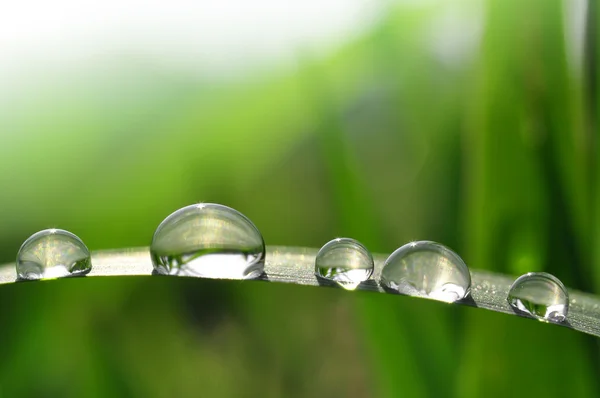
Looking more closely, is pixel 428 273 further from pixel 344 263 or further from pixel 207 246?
pixel 207 246

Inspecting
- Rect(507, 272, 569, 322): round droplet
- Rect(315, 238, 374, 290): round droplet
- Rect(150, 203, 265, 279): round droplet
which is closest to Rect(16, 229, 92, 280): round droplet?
Rect(150, 203, 265, 279): round droplet

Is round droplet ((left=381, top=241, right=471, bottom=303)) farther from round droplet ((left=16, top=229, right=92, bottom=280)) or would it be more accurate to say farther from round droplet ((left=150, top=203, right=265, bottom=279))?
round droplet ((left=16, top=229, right=92, bottom=280))

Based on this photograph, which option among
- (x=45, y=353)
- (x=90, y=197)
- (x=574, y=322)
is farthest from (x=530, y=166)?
(x=90, y=197)

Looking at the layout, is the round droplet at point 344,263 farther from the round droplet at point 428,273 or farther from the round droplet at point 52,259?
the round droplet at point 52,259

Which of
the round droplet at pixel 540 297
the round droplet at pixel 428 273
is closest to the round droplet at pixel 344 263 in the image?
the round droplet at pixel 428 273

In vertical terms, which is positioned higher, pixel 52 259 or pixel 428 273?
pixel 52 259

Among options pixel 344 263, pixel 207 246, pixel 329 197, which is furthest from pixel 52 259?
pixel 329 197
